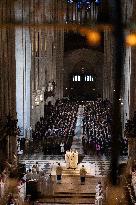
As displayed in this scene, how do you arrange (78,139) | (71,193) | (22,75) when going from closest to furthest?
(71,193), (22,75), (78,139)

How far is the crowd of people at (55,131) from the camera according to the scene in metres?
22.9

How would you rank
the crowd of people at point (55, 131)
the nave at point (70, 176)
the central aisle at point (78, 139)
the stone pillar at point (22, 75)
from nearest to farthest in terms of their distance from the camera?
the nave at point (70, 176) < the crowd of people at point (55, 131) < the central aisle at point (78, 139) < the stone pillar at point (22, 75)

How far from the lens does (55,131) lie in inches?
1048

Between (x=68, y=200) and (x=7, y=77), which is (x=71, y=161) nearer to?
(x=68, y=200)

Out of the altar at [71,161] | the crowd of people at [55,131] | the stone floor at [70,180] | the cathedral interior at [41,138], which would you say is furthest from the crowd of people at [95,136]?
the altar at [71,161]

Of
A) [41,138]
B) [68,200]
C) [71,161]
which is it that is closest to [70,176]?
[71,161]

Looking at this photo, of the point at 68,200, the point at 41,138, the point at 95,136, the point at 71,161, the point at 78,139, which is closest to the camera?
the point at 68,200

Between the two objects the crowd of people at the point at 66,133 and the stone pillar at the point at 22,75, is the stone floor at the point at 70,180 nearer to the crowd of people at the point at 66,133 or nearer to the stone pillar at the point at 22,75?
the crowd of people at the point at 66,133

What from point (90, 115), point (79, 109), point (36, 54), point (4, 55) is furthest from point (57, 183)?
point (79, 109)

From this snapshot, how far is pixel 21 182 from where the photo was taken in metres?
15.1

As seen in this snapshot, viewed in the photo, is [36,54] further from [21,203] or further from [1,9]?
[21,203]

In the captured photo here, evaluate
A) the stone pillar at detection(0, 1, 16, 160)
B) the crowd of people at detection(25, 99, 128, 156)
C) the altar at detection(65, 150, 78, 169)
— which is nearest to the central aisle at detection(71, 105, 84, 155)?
the crowd of people at detection(25, 99, 128, 156)

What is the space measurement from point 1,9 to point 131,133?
720 centimetres

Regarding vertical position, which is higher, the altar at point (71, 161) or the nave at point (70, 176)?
the altar at point (71, 161)
